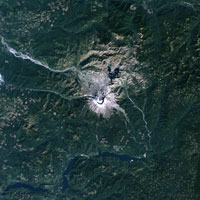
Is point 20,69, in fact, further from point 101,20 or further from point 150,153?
point 150,153

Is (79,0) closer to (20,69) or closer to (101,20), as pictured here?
(101,20)

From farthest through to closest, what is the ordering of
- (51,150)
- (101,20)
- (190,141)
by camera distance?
(51,150), (190,141), (101,20)

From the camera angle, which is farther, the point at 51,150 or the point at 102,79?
the point at 51,150

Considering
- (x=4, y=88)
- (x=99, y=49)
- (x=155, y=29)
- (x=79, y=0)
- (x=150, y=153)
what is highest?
(x=79, y=0)

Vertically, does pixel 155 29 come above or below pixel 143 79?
above

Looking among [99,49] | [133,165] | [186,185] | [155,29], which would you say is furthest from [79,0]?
[186,185]

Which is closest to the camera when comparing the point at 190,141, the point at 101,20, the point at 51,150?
the point at 101,20
